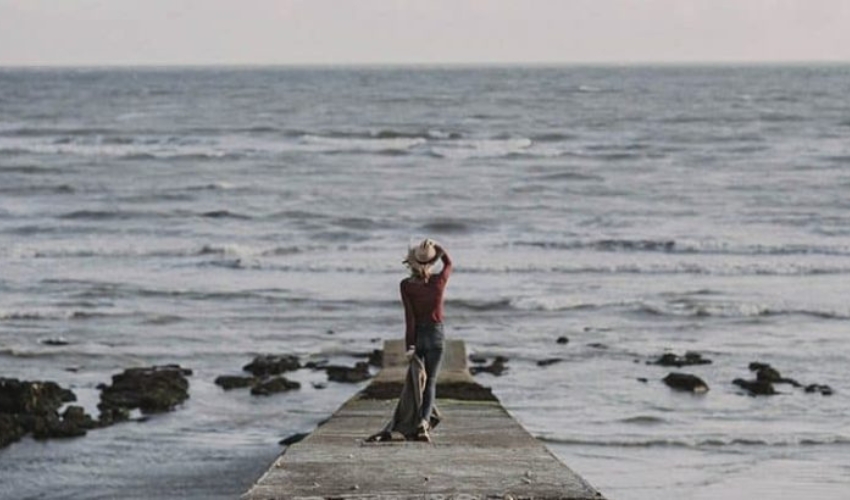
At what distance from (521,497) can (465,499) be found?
Answer: 391 mm

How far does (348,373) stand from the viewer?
95.3 feet

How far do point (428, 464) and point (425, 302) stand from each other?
52.6 inches

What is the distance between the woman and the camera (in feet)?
48.9

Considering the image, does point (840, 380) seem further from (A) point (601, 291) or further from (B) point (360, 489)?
(B) point (360, 489)

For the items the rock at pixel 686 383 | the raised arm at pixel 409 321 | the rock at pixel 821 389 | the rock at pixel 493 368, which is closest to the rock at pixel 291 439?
the rock at pixel 493 368

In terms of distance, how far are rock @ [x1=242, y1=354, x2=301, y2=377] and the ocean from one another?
474 millimetres

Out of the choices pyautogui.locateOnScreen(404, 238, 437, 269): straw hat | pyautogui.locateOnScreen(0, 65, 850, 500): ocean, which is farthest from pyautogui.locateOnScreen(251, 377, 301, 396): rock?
pyautogui.locateOnScreen(404, 238, 437, 269): straw hat

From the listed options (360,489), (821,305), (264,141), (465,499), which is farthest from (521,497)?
(264,141)

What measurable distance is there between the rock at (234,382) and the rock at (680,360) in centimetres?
668

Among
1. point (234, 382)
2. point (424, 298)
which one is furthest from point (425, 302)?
point (234, 382)

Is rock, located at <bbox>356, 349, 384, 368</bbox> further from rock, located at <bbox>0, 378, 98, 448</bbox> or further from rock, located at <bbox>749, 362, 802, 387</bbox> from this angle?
rock, located at <bbox>749, 362, 802, 387</bbox>

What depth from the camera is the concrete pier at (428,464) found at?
13.4 meters

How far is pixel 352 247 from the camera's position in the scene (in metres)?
48.9

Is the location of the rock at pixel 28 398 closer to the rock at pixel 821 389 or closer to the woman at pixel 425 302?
the woman at pixel 425 302
